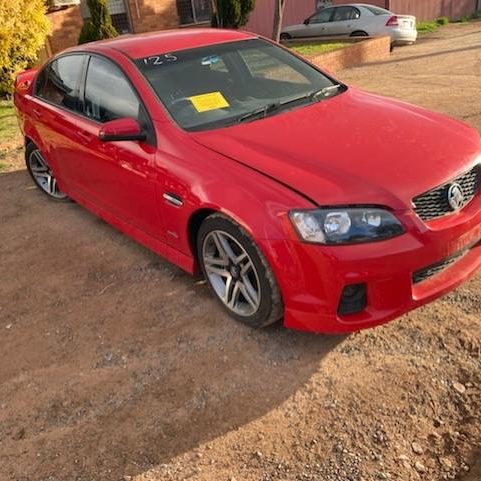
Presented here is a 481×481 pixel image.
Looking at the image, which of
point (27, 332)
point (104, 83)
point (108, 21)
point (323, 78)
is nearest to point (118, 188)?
point (104, 83)

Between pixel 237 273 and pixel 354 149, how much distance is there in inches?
37.8

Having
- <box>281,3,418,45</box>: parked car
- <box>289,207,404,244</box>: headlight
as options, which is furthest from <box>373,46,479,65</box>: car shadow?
<box>289,207,404,244</box>: headlight

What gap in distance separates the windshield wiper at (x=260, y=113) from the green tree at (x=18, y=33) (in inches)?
228

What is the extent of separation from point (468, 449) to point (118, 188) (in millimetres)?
2720

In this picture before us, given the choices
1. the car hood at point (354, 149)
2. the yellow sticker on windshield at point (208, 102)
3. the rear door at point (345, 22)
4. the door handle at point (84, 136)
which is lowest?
the rear door at point (345, 22)

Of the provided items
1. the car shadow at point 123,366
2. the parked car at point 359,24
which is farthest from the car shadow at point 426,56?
the car shadow at point 123,366

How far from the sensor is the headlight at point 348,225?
8.79 feet

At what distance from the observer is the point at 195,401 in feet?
9.25

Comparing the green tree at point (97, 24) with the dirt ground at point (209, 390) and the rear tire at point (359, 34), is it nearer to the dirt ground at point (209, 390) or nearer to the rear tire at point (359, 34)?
the rear tire at point (359, 34)

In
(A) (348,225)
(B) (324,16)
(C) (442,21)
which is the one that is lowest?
(C) (442,21)

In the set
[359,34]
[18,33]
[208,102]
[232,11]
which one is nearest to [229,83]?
[208,102]

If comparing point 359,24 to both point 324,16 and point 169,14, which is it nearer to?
point 324,16

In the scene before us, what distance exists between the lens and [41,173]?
18.4 ft

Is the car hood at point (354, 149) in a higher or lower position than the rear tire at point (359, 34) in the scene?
higher
